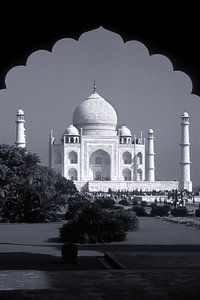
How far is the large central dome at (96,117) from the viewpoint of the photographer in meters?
62.2

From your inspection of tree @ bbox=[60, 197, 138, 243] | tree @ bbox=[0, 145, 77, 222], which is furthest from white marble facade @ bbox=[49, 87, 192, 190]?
tree @ bbox=[60, 197, 138, 243]

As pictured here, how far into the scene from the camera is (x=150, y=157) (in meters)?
63.7

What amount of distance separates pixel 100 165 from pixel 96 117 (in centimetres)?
490

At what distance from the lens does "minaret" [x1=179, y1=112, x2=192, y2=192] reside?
6231 centimetres

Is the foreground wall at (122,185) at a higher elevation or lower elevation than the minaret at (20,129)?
lower

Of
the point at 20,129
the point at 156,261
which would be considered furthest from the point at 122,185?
the point at 156,261

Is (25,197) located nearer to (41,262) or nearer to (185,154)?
(41,262)

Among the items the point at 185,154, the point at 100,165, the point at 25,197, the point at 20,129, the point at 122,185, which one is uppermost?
the point at 20,129

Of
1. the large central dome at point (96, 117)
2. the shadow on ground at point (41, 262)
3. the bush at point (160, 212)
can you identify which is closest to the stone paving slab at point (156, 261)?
the shadow on ground at point (41, 262)

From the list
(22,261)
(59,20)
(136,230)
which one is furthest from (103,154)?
(59,20)

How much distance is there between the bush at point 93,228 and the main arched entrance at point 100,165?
157 feet

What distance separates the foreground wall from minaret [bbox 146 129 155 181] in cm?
266

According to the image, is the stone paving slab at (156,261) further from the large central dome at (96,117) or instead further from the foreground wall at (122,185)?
the large central dome at (96,117)

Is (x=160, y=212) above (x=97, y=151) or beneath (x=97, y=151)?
beneath
